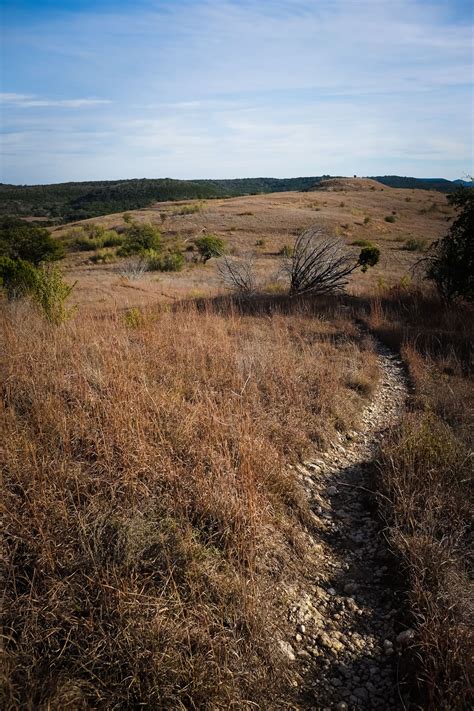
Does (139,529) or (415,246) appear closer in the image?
(139,529)

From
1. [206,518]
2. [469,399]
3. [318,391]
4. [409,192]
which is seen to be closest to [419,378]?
[469,399]

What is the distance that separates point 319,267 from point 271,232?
957 inches

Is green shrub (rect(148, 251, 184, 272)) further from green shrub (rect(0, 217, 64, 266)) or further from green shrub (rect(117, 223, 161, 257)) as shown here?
green shrub (rect(0, 217, 64, 266))

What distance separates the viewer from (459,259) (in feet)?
34.9

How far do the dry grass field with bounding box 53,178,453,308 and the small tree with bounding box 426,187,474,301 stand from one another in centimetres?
380

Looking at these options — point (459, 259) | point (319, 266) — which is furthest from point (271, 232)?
point (459, 259)

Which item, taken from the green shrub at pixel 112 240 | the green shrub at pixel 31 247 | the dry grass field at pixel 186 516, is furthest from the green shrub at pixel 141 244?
the dry grass field at pixel 186 516

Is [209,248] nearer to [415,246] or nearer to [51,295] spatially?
[415,246]

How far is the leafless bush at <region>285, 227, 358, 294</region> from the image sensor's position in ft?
43.4

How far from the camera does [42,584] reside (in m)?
2.15

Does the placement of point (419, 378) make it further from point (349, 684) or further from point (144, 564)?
point (144, 564)

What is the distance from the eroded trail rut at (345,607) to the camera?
2.13 meters

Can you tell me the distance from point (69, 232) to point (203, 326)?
3907 cm

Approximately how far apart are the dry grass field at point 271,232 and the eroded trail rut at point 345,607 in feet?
36.5
